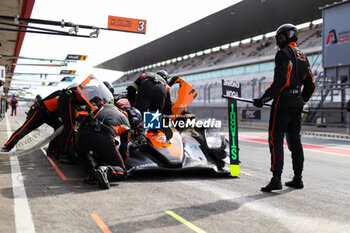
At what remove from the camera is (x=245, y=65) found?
125 ft

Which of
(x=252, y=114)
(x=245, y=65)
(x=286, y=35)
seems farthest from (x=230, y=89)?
(x=245, y=65)

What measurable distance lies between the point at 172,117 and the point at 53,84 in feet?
107

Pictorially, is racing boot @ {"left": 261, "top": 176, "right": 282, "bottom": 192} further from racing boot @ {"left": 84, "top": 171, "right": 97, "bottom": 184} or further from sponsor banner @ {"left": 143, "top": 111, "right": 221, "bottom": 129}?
racing boot @ {"left": 84, "top": 171, "right": 97, "bottom": 184}

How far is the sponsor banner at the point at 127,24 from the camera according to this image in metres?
10.1

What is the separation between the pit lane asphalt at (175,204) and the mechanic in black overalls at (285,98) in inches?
17.3

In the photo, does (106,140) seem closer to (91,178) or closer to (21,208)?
(91,178)

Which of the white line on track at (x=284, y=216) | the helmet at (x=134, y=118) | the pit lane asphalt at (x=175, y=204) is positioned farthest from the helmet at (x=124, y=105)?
the white line on track at (x=284, y=216)

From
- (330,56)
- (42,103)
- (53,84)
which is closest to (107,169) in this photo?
(42,103)

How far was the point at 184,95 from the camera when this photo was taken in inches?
248

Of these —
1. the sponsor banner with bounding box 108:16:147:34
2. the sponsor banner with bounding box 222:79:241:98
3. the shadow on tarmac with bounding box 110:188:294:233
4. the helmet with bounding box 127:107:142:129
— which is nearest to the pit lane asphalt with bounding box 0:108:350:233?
the shadow on tarmac with bounding box 110:188:294:233

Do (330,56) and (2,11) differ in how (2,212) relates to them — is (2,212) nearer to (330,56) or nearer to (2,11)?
(2,11)

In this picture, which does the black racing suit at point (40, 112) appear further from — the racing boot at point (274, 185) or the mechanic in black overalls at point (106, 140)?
the racing boot at point (274, 185)

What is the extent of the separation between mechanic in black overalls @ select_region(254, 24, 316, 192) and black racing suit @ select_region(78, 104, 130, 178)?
1.90 metres

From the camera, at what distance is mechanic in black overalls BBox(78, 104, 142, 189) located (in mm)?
4439
